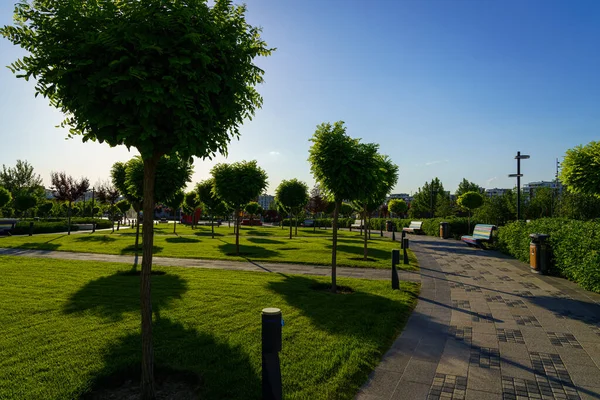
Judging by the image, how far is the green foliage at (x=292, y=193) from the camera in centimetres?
2755

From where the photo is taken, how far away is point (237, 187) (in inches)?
634

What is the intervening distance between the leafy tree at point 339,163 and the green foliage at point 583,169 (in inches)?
366

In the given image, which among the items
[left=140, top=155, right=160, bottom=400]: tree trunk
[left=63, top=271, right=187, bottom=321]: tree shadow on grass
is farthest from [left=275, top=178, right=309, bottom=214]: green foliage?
[left=140, top=155, right=160, bottom=400]: tree trunk

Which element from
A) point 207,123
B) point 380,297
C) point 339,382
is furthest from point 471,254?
point 207,123

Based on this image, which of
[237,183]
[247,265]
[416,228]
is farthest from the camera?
[416,228]

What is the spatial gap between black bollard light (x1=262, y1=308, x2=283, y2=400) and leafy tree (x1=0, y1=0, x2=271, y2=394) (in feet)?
4.67

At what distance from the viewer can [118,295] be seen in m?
7.90

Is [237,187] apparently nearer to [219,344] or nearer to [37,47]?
[219,344]

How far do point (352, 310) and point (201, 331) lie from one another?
306 cm

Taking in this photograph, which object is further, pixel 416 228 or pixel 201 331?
pixel 416 228

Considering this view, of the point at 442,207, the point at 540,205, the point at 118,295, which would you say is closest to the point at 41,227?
the point at 118,295

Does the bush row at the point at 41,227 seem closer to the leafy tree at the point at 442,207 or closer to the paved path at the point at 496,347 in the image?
the paved path at the point at 496,347

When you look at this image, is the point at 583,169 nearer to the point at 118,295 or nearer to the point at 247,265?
the point at 247,265

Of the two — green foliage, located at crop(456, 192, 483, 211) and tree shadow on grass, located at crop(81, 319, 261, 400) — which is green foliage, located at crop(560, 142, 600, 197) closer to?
tree shadow on grass, located at crop(81, 319, 261, 400)
